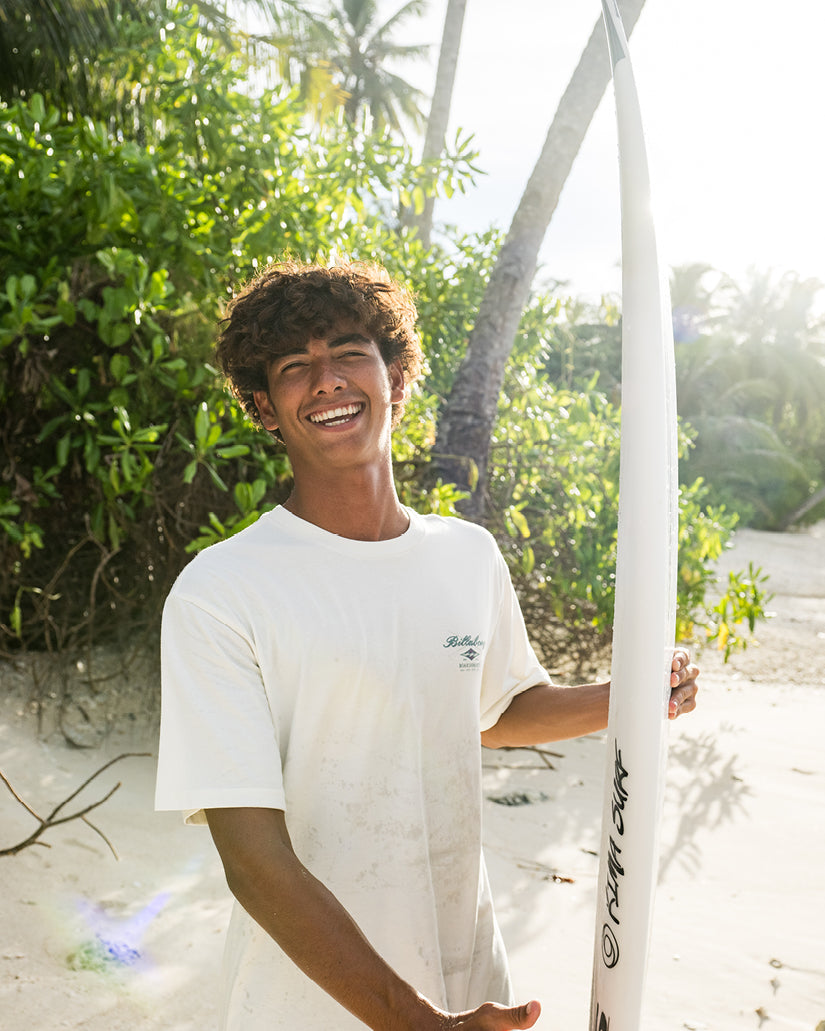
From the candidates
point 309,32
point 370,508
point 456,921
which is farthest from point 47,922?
point 309,32

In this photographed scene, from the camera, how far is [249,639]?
124cm

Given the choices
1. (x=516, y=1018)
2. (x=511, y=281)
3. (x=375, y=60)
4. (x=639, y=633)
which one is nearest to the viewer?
(x=516, y=1018)

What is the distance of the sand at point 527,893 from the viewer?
A: 2633 mm

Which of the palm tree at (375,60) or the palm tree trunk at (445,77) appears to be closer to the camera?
the palm tree trunk at (445,77)

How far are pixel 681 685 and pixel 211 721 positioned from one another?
702 millimetres

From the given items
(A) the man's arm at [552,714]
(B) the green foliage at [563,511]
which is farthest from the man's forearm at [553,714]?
(B) the green foliage at [563,511]

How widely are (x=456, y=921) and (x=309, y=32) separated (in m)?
16.5

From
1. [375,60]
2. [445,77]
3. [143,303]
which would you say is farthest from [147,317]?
[375,60]

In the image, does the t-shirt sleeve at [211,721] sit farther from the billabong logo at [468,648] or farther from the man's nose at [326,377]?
the man's nose at [326,377]

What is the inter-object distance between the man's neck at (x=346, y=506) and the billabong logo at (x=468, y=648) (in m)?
0.21

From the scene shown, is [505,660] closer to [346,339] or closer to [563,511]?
[346,339]

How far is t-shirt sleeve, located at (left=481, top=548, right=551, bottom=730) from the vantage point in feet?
5.28

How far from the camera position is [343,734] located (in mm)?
1318

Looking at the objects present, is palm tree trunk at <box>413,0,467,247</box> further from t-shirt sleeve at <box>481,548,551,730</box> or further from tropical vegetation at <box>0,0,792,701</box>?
t-shirt sleeve at <box>481,548,551,730</box>
